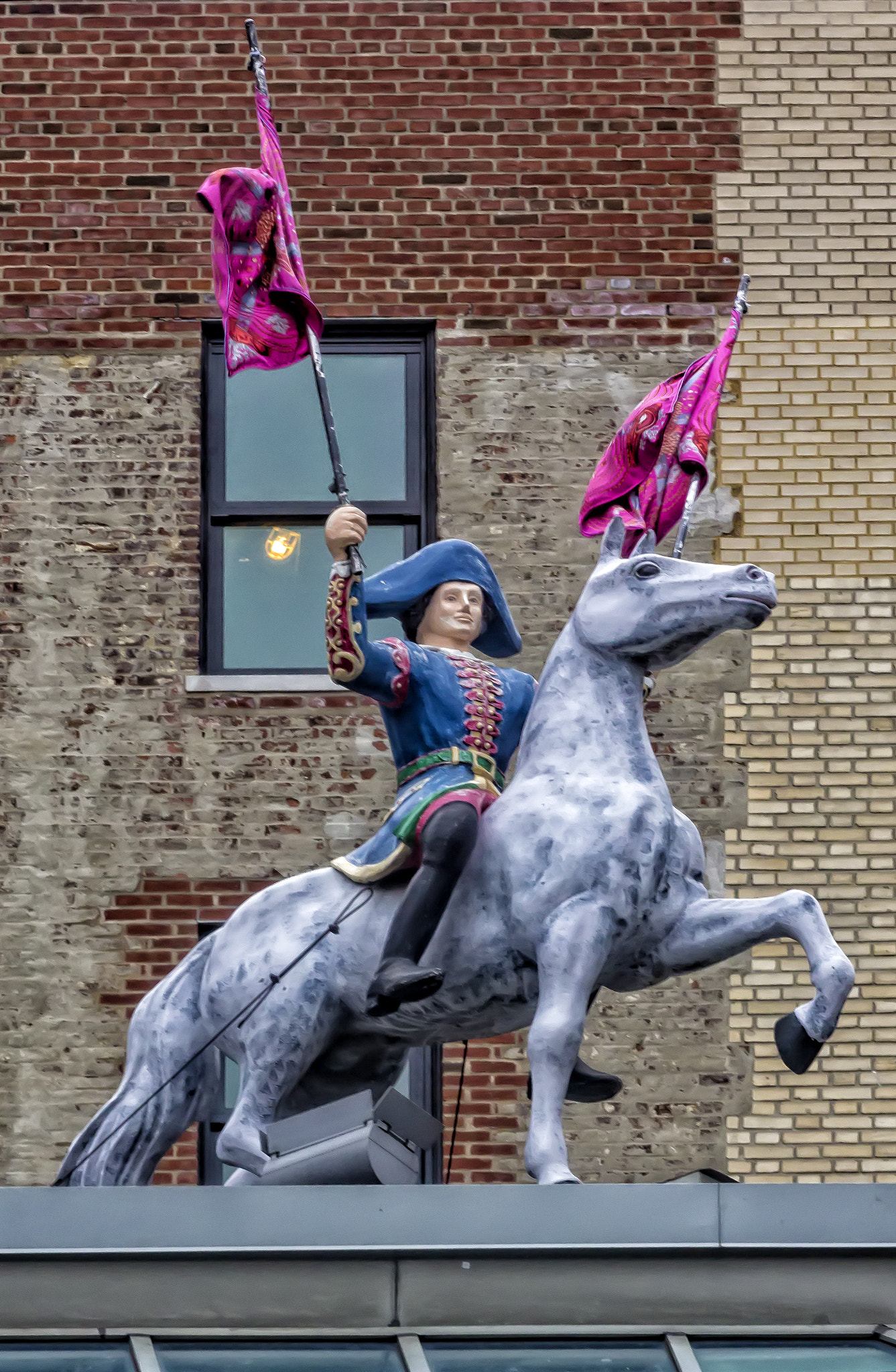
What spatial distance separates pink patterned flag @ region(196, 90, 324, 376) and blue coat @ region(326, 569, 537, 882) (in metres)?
1.26

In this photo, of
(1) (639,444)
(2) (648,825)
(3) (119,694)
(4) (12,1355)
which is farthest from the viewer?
(3) (119,694)

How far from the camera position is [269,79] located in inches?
592

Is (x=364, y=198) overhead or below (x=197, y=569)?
overhead

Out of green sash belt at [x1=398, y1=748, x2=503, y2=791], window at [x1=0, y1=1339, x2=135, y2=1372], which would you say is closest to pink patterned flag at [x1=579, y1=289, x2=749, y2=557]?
green sash belt at [x1=398, y1=748, x2=503, y2=791]

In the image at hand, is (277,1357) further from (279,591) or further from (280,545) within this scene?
(280,545)

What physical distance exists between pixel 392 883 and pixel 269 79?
6.54m

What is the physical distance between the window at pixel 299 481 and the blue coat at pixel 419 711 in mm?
4205

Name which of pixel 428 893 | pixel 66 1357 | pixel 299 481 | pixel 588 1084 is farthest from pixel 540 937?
pixel 299 481

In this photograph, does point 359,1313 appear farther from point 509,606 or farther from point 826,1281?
point 509,606

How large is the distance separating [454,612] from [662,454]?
3.82 feet

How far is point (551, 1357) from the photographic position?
852cm

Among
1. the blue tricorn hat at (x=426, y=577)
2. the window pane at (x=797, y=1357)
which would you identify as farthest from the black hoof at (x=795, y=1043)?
the blue tricorn hat at (x=426, y=577)

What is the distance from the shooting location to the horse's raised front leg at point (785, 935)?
30.7ft

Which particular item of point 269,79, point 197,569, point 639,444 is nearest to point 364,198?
point 269,79
